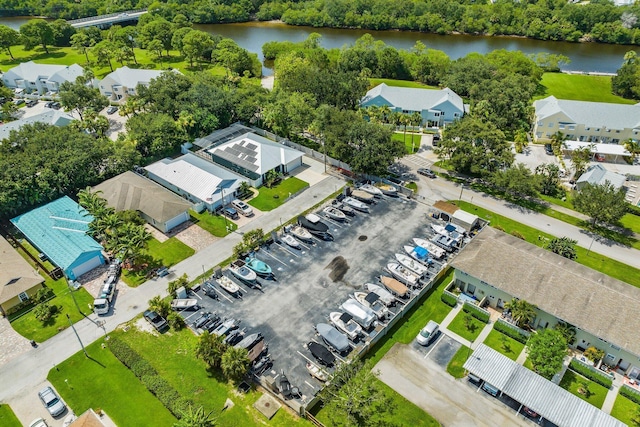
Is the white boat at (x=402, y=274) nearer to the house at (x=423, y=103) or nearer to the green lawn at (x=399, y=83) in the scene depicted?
the house at (x=423, y=103)

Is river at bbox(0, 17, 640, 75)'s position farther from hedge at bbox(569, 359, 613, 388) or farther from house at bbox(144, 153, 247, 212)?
hedge at bbox(569, 359, 613, 388)

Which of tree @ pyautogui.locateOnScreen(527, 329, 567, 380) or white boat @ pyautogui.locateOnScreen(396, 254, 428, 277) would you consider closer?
tree @ pyautogui.locateOnScreen(527, 329, 567, 380)

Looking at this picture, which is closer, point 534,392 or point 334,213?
point 534,392

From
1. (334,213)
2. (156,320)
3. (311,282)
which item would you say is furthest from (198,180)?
(311,282)

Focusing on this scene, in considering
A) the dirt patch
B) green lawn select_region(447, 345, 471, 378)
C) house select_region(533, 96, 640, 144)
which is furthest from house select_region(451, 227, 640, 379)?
house select_region(533, 96, 640, 144)

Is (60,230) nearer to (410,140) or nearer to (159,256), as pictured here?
(159,256)

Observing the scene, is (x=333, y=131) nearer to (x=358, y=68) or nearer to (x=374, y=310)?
(x=374, y=310)
